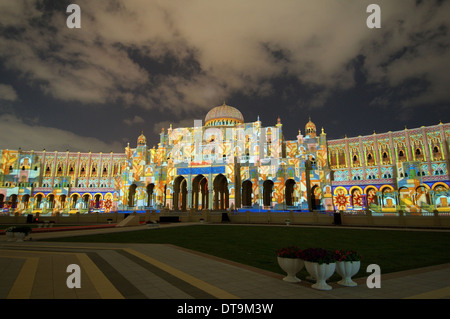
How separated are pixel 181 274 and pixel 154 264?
1769 millimetres

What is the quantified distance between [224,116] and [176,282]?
5259cm

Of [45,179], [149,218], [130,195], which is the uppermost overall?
[45,179]

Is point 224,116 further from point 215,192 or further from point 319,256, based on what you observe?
point 319,256

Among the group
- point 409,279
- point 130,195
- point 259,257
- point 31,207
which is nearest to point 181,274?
point 259,257

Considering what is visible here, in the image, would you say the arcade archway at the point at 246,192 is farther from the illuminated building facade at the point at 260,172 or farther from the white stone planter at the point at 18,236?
the white stone planter at the point at 18,236

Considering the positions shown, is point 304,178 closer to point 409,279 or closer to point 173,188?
point 173,188

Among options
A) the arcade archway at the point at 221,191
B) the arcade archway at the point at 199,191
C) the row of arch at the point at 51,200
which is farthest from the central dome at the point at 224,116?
the row of arch at the point at 51,200

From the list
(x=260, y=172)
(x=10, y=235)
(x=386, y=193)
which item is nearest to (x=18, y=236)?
(x=10, y=235)

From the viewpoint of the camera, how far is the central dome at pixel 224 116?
57406 millimetres

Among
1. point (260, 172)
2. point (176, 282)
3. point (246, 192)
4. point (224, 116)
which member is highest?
point (224, 116)

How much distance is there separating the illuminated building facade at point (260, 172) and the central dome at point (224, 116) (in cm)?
22

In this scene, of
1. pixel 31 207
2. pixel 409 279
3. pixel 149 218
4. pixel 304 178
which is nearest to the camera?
pixel 409 279

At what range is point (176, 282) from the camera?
6609 mm

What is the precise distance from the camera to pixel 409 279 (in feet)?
22.0
